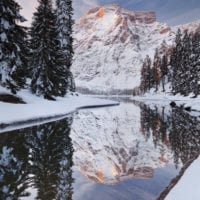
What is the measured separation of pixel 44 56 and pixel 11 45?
1294 centimetres

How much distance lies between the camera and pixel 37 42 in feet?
131

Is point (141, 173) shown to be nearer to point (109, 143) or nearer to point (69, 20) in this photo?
point (109, 143)

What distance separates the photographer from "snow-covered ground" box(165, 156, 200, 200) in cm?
619

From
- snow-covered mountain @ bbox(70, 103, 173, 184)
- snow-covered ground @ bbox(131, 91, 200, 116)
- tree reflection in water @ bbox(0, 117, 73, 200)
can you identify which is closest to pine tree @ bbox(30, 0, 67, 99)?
snow-covered ground @ bbox(131, 91, 200, 116)

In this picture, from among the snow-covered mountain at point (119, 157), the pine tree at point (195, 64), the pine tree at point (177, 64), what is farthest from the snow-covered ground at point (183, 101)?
the snow-covered mountain at point (119, 157)

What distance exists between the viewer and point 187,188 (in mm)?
6766

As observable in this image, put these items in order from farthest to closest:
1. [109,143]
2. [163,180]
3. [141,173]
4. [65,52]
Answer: [65,52]
[109,143]
[141,173]
[163,180]

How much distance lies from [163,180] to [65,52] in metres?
43.7

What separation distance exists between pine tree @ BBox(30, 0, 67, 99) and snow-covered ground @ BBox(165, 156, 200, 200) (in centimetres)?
3137

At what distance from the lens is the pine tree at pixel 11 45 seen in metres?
25.7

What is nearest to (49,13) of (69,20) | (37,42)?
(37,42)

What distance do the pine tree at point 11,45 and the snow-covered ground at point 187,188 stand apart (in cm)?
2016

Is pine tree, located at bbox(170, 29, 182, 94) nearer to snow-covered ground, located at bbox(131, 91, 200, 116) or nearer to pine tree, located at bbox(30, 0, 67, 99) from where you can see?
snow-covered ground, located at bbox(131, 91, 200, 116)

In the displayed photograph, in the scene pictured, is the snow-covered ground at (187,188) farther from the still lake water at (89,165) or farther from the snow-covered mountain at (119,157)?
the snow-covered mountain at (119,157)
